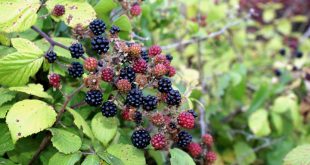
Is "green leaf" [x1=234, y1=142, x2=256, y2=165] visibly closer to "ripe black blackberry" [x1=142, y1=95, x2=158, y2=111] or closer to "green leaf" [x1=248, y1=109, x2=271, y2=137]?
"green leaf" [x1=248, y1=109, x2=271, y2=137]

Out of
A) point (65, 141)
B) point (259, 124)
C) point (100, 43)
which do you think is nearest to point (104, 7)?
point (100, 43)

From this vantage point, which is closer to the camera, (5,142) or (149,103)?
(149,103)

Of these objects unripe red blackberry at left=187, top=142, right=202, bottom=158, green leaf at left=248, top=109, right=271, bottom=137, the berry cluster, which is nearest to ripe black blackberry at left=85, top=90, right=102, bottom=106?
the berry cluster

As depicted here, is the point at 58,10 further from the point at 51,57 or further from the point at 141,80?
the point at 141,80

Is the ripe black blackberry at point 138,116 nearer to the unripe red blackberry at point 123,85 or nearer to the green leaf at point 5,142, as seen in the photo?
the unripe red blackberry at point 123,85

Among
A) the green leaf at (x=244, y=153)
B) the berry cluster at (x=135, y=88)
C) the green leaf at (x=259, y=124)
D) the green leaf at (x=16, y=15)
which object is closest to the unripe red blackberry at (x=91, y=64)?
the berry cluster at (x=135, y=88)

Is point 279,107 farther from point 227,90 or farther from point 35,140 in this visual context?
point 35,140

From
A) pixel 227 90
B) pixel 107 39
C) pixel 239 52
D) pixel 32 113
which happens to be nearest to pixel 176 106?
pixel 107 39
